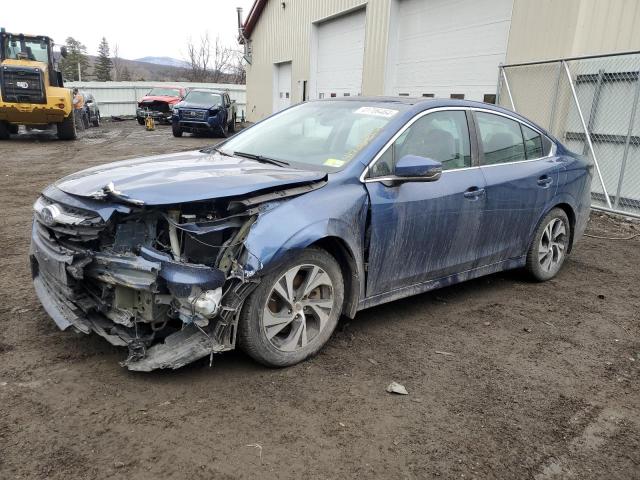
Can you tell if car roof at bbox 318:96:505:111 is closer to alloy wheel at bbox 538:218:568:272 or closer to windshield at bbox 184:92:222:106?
alloy wheel at bbox 538:218:568:272

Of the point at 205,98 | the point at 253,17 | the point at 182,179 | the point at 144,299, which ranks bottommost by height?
the point at 144,299

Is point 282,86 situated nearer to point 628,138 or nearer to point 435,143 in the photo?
point 628,138

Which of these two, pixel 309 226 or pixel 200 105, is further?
pixel 200 105

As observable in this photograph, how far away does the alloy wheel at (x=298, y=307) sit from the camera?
3.08 m

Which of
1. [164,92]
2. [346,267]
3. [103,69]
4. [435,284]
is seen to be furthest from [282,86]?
[103,69]

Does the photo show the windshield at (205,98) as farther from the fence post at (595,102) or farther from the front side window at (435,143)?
the front side window at (435,143)

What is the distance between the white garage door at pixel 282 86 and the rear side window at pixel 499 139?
17153mm

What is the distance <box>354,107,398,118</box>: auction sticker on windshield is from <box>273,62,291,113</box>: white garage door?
17.5 metres

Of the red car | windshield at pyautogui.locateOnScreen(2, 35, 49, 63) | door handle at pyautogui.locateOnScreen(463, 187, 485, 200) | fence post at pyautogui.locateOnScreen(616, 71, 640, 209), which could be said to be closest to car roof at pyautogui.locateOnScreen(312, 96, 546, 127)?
door handle at pyautogui.locateOnScreen(463, 187, 485, 200)

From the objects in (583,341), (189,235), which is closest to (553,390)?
(583,341)

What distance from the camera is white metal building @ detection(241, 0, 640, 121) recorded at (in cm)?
852

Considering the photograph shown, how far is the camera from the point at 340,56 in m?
16.2

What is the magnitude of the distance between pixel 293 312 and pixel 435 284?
1.37 meters

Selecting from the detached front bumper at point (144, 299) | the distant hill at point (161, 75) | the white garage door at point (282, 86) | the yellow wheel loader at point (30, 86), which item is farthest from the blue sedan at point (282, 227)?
the distant hill at point (161, 75)
